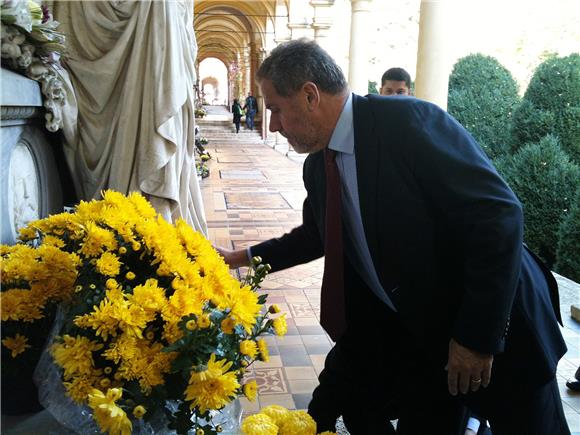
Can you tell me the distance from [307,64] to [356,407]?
1185 mm

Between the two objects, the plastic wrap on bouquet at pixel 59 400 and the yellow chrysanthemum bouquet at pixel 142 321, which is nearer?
the yellow chrysanthemum bouquet at pixel 142 321

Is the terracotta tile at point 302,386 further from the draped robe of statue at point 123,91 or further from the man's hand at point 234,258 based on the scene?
the man's hand at point 234,258

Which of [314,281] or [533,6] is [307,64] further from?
[533,6]

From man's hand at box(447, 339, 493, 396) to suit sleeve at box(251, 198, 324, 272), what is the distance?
2.09 ft

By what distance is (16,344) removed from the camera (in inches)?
47.6

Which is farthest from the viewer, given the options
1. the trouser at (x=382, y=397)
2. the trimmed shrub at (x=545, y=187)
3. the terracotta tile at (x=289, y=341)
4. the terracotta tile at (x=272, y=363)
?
the trimmed shrub at (x=545, y=187)

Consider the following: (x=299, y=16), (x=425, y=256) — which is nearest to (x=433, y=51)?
(x=425, y=256)

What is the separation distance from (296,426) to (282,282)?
3819 mm

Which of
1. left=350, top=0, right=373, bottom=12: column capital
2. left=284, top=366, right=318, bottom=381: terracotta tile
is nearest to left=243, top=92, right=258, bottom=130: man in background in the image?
left=350, top=0, right=373, bottom=12: column capital

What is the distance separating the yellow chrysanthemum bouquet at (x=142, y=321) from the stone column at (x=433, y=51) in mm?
6278

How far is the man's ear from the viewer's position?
1.72 metres

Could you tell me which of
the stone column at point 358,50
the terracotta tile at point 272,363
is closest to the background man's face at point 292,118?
the terracotta tile at point 272,363

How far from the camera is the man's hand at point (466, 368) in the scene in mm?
1644

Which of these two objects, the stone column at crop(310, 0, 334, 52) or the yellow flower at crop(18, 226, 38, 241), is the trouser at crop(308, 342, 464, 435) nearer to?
the yellow flower at crop(18, 226, 38, 241)
